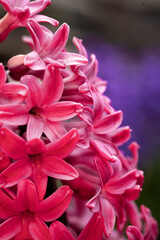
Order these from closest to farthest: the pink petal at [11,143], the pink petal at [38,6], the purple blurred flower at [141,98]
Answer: the pink petal at [11,143] → the pink petal at [38,6] → the purple blurred flower at [141,98]

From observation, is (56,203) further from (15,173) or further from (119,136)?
(119,136)

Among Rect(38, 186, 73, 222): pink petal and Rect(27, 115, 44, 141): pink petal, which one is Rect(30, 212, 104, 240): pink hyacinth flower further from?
Rect(27, 115, 44, 141): pink petal

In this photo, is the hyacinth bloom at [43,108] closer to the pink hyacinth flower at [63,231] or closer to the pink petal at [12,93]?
the pink petal at [12,93]

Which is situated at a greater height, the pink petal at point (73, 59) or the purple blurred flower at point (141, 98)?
the pink petal at point (73, 59)

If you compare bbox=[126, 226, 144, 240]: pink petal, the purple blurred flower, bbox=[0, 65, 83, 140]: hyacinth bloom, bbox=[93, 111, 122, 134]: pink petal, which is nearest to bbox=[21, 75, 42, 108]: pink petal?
bbox=[0, 65, 83, 140]: hyacinth bloom

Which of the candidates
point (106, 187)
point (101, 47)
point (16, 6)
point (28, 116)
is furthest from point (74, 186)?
point (101, 47)

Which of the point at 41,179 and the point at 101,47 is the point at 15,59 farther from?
the point at 101,47

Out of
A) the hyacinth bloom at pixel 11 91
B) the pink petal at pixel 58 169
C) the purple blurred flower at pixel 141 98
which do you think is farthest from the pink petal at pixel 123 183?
the purple blurred flower at pixel 141 98
